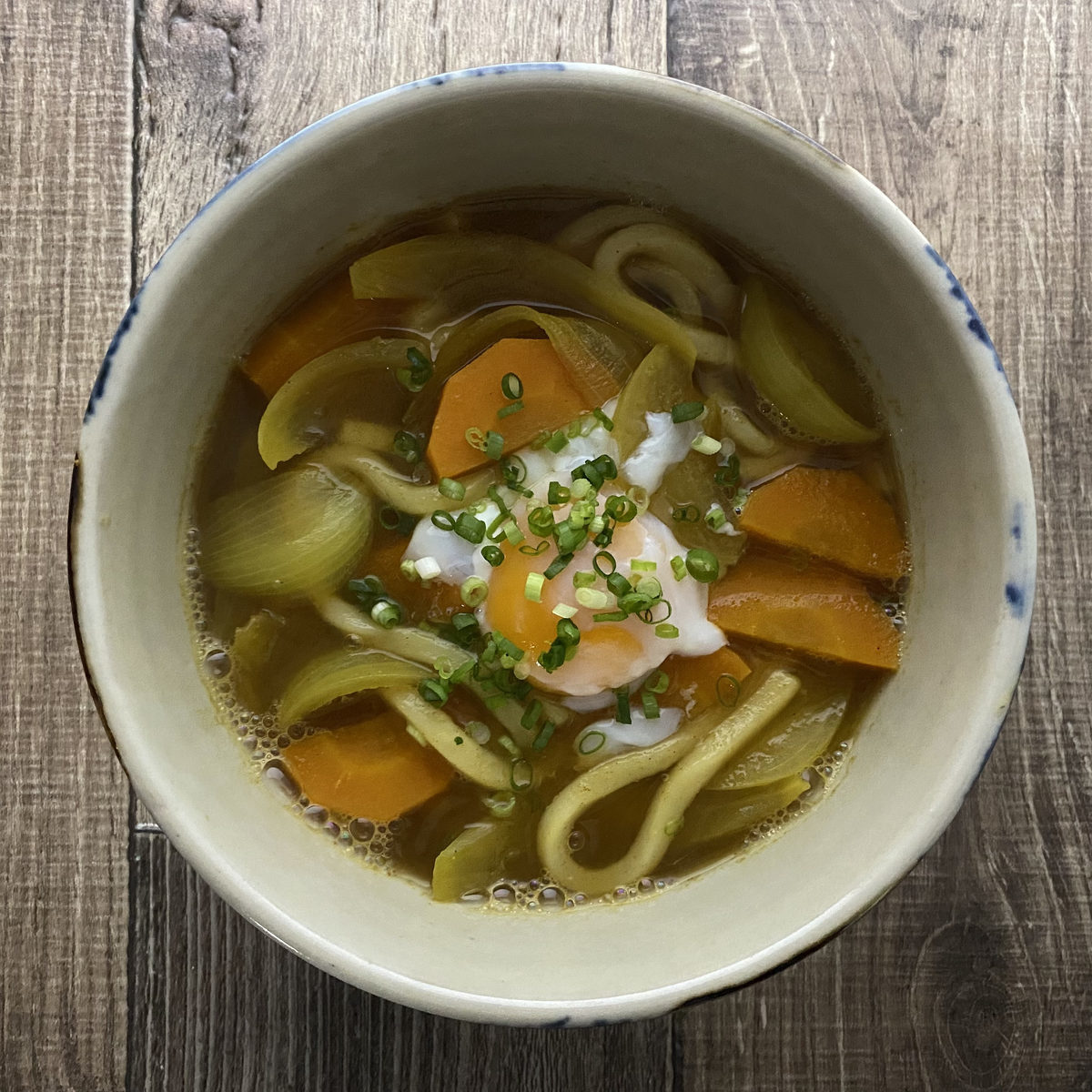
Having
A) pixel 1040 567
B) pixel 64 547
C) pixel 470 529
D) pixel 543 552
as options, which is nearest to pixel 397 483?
pixel 470 529

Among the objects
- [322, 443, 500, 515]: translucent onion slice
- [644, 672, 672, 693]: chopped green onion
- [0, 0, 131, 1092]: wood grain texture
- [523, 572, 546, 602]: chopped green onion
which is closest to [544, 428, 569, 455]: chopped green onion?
[322, 443, 500, 515]: translucent onion slice

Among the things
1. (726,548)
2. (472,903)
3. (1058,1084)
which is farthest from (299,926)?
(1058,1084)

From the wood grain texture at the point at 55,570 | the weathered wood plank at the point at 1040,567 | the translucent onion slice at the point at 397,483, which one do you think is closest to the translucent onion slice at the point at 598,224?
the weathered wood plank at the point at 1040,567

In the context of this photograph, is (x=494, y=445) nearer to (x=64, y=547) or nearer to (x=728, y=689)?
(x=728, y=689)

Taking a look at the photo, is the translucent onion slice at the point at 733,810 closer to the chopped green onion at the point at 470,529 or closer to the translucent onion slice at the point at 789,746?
the translucent onion slice at the point at 789,746

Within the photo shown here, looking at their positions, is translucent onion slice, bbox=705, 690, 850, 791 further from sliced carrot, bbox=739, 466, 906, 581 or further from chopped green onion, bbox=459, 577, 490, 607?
chopped green onion, bbox=459, 577, 490, 607

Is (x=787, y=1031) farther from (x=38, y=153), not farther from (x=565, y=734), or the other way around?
(x=38, y=153)
